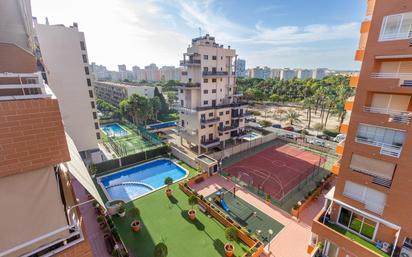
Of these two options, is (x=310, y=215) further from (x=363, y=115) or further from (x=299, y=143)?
(x=299, y=143)

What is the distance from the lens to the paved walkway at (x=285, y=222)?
582 inches

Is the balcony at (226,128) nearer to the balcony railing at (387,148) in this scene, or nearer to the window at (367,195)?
the window at (367,195)

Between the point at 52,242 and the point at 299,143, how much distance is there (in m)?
37.5

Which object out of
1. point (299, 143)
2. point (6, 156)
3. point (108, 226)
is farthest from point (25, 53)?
point (299, 143)

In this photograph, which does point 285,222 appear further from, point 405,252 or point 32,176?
point 32,176

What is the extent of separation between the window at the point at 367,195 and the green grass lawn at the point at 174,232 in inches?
337

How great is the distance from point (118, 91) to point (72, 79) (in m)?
39.4

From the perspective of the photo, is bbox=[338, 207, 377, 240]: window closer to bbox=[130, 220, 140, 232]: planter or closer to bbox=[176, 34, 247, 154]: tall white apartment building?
bbox=[130, 220, 140, 232]: planter

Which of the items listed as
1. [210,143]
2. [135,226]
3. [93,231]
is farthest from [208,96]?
[93,231]

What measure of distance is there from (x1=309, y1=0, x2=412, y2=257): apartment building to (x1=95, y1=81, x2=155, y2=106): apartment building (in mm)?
56480

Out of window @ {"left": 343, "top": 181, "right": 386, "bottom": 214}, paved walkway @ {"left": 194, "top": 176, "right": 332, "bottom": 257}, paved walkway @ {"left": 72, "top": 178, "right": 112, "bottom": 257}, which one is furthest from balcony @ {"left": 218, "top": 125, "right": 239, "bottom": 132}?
window @ {"left": 343, "top": 181, "right": 386, "bottom": 214}

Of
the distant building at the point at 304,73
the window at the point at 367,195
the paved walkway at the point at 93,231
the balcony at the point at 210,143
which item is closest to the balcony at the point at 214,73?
the balcony at the point at 210,143

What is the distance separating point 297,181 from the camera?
24.2 meters

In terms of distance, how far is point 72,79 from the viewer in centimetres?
2575
